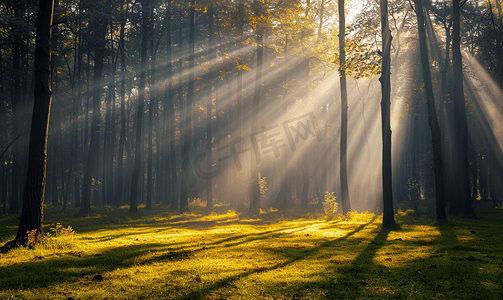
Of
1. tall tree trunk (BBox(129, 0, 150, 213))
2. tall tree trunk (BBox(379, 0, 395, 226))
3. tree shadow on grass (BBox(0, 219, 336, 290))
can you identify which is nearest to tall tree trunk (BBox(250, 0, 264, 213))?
tall tree trunk (BBox(129, 0, 150, 213))

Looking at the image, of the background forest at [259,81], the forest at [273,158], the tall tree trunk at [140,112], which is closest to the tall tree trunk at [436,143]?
the forest at [273,158]

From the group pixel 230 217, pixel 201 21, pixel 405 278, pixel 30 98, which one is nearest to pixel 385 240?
pixel 405 278

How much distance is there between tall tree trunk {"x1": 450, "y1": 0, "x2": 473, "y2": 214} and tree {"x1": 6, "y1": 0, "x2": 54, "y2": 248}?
18068mm

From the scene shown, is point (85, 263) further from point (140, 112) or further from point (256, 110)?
point (140, 112)

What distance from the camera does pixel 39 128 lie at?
8516 mm

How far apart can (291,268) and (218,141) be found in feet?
110

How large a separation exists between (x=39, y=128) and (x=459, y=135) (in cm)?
1986

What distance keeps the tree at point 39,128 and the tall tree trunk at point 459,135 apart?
1807 cm

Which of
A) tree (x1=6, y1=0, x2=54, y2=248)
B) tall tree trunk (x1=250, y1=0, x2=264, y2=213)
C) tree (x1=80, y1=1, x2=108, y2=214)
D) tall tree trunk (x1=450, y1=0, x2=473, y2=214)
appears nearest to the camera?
tree (x1=6, y1=0, x2=54, y2=248)

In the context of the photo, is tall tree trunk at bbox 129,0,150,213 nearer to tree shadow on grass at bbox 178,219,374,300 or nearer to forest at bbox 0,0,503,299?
forest at bbox 0,0,503,299

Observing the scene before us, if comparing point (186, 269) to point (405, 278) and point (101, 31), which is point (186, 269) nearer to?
point (405, 278)

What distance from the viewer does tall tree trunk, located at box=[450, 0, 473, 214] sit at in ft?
51.1

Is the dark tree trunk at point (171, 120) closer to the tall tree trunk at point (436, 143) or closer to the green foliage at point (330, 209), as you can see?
the green foliage at point (330, 209)

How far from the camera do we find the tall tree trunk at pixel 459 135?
15578mm
